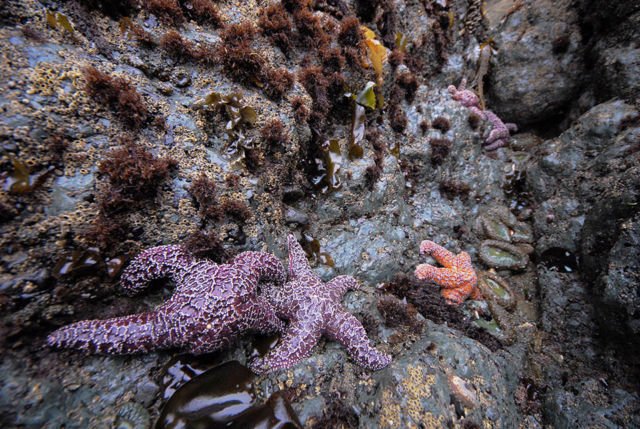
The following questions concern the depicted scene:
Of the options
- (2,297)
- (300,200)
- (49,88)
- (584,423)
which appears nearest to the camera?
(2,297)

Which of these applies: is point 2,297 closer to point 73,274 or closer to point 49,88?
point 73,274

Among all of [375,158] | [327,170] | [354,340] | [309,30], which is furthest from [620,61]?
[354,340]

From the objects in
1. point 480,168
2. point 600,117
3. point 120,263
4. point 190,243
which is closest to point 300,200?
point 190,243

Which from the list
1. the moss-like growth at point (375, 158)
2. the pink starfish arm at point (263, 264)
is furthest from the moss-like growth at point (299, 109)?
the pink starfish arm at point (263, 264)

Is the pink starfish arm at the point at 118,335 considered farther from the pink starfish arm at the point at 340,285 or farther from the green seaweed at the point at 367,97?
the green seaweed at the point at 367,97

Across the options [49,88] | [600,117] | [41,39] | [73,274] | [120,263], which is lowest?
[73,274]

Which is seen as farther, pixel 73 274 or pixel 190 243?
pixel 190 243

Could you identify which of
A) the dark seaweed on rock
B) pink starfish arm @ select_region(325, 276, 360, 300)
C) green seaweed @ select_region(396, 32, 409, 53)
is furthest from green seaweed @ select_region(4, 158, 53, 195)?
green seaweed @ select_region(396, 32, 409, 53)
